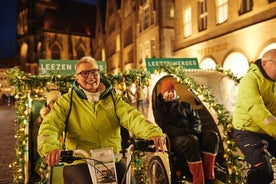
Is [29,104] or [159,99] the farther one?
[29,104]

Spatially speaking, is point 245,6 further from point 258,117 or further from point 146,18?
point 146,18

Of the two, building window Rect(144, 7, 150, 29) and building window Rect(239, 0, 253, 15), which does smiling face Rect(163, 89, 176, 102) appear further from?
building window Rect(144, 7, 150, 29)

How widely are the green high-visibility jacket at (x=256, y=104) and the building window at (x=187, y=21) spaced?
1794 cm

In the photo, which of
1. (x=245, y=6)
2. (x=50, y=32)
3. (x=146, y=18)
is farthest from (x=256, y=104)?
(x=50, y=32)

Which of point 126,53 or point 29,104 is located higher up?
point 126,53

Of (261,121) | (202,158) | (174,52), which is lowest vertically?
(202,158)

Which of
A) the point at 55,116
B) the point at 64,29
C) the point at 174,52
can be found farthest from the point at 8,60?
the point at 55,116

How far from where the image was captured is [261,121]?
12.2ft

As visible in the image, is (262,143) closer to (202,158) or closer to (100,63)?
(202,158)

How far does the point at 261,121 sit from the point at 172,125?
82.2 inches

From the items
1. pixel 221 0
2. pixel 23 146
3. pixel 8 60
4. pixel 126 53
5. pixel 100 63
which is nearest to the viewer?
pixel 23 146

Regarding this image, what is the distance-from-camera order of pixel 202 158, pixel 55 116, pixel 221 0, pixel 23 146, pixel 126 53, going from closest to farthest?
pixel 55 116, pixel 202 158, pixel 23 146, pixel 221 0, pixel 126 53

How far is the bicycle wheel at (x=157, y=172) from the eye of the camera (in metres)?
5.42

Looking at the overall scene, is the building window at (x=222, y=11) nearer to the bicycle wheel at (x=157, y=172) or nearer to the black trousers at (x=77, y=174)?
the bicycle wheel at (x=157, y=172)
